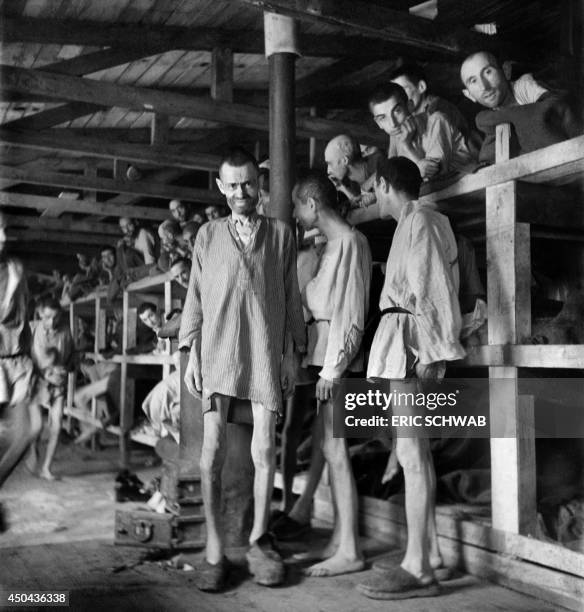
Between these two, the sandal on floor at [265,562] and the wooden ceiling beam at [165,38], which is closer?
the sandal on floor at [265,562]

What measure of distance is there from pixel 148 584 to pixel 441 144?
104 inches

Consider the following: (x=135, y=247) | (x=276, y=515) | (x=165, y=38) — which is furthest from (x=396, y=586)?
(x=135, y=247)

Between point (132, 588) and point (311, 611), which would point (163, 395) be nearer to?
point (132, 588)

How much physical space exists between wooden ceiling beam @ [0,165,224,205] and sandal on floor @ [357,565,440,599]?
6.23 metres

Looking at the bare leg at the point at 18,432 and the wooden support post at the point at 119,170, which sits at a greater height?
the wooden support post at the point at 119,170

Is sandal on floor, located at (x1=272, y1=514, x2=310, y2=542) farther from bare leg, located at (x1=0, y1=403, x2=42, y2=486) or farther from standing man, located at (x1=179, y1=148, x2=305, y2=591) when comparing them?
bare leg, located at (x1=0, y1=403, x2=42, y2=486)

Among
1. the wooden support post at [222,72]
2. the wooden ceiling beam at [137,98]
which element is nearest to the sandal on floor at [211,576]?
the wooden ceiling beam at [137,98]

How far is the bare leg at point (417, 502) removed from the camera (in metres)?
3.16

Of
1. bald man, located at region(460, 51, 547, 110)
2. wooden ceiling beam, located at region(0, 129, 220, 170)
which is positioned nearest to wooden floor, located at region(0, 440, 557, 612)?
bald man, located at region(460, 51, 547, 110)

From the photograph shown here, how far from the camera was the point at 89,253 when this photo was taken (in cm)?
1344

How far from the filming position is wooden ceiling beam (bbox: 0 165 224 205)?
317 inches

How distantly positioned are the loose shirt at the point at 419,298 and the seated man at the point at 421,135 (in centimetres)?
62

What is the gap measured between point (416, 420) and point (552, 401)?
98 centimetres

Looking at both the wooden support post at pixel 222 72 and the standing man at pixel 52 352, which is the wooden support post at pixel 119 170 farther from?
the wooden support post at pixel 222 72
